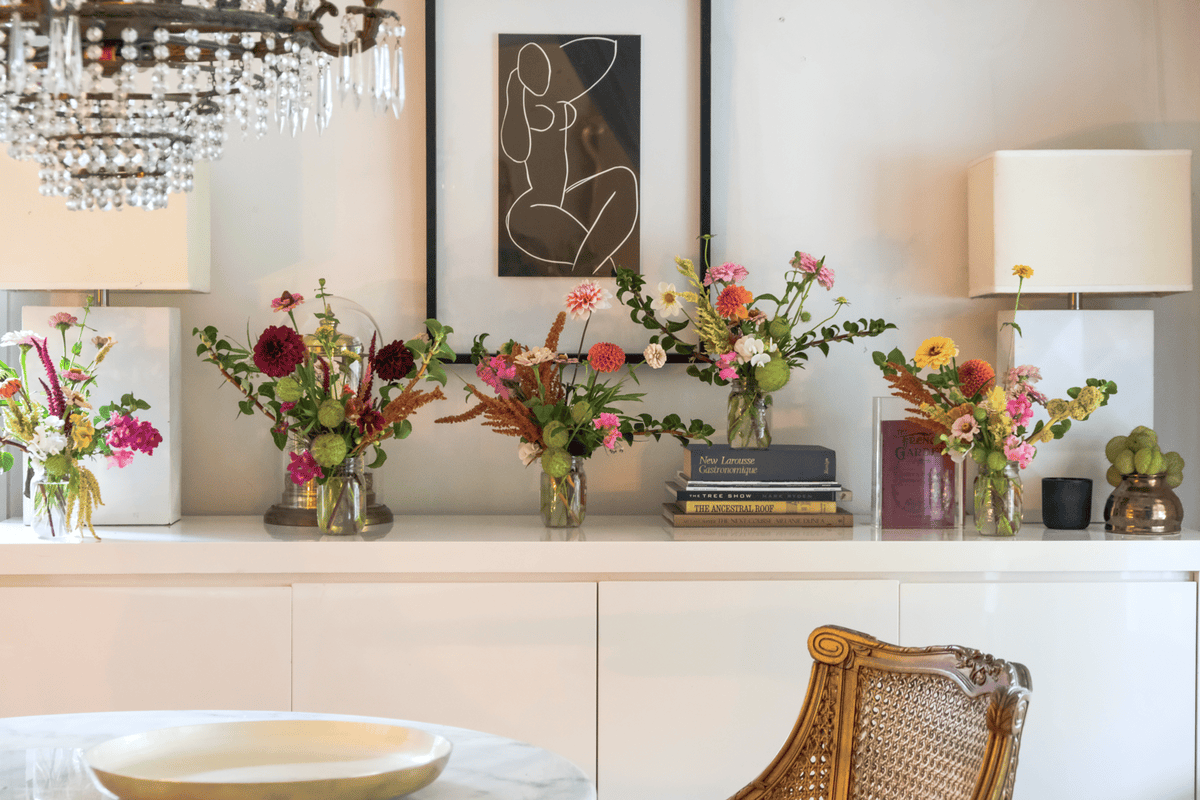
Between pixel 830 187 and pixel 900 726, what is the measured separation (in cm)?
140

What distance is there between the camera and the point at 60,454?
1850 millimetres

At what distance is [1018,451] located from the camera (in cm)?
193

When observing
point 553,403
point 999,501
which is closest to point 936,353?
point 999,501

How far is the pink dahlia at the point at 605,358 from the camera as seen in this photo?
6.66ft

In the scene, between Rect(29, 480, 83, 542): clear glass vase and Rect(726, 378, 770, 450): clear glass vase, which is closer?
Rect(29, 480, 83, 542): clear glass vase

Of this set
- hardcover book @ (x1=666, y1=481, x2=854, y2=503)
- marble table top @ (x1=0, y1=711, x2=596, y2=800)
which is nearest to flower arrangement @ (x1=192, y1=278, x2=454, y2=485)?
hardcover book @ (x1=666, y1=481, x2=854, y2=503)

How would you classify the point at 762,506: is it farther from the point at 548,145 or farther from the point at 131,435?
the point at 131,435

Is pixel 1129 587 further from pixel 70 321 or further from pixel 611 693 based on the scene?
pixel 70 321

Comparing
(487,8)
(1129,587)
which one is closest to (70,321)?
(487,8)

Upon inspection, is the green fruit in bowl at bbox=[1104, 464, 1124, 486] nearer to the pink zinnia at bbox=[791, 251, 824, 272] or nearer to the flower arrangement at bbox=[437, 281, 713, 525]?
the pink zinnia at bbox=[791, 251, 824, 272]

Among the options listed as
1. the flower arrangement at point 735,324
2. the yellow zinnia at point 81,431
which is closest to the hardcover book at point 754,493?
the flower arrangement at point 735,324

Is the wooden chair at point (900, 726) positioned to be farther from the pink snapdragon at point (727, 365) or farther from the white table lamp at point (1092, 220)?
the white table lamp at point (1092, 220)

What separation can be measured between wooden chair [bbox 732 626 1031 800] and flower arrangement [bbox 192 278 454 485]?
964mm

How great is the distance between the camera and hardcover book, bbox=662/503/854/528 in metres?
2.05
